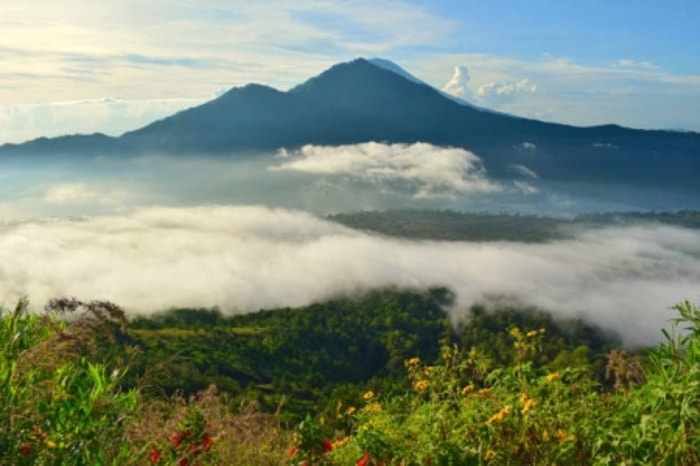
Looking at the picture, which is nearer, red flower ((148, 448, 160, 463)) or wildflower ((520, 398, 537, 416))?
red flower ((148, 448, 160, 463))

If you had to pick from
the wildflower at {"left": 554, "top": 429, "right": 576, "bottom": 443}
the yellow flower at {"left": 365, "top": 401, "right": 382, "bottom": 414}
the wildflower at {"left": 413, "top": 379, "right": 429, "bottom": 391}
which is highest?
the wildflower at {"left": 554, "top": 429, "right": 576, "bottom": 443}

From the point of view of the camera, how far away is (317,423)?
16.0 feet

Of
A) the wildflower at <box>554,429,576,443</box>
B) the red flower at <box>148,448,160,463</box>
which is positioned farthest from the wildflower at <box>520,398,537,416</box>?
the red flower at <box>148,448,160,463</box>

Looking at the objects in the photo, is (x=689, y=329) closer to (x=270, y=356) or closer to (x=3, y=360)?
(x=3, y=360)

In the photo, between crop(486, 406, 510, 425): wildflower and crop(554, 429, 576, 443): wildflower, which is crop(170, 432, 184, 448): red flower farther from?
crop(554, 429, 576, 443): wildflower

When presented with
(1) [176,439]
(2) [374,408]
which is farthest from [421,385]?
(1) [176,439]

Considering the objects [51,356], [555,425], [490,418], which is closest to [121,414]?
[51,356]

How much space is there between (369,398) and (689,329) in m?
4.00

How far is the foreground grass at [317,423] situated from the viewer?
3.49 metres

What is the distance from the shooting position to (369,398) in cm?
723

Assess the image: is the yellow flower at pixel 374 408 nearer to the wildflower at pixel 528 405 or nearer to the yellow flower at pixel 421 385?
the yellow flower at pixel 421 385

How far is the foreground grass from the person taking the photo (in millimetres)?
3488

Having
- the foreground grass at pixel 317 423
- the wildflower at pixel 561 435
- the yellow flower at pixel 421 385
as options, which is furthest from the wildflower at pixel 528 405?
the yellow flower at pixel 421 385

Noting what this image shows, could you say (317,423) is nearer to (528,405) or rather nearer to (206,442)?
(206,442)
